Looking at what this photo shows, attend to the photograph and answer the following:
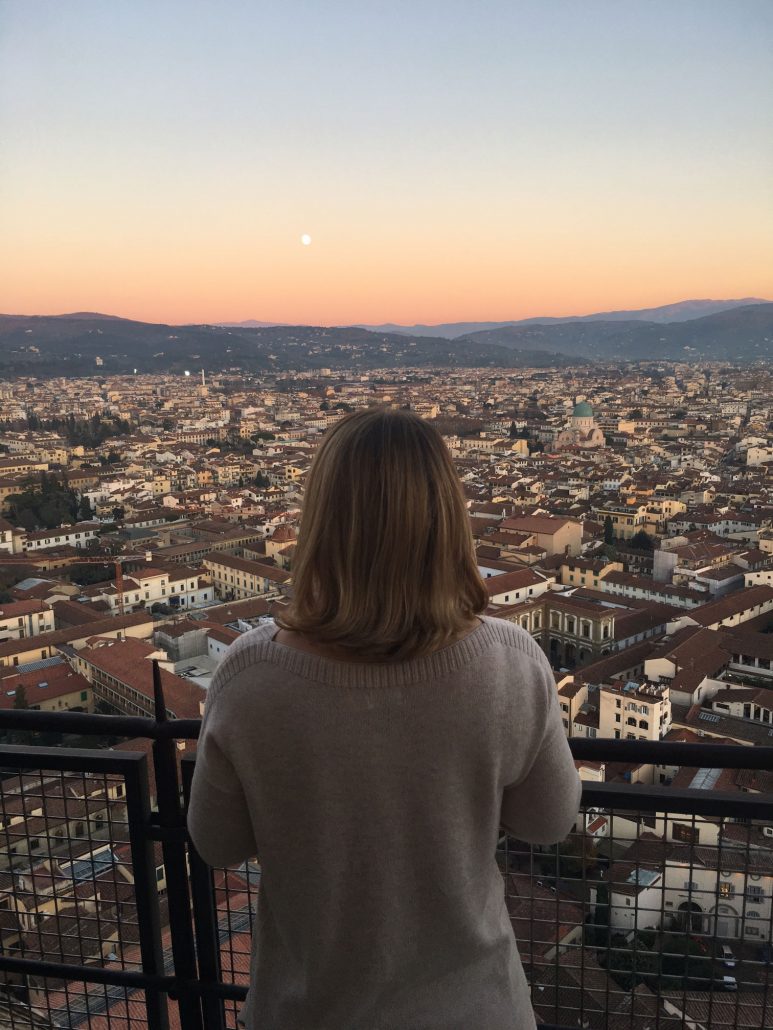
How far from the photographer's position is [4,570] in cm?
1323

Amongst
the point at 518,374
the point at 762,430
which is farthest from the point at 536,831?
the point at 518,374

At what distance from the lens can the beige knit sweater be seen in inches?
19.9

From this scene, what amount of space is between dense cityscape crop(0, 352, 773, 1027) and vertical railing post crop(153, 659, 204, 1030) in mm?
45

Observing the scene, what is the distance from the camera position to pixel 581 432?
2970cm

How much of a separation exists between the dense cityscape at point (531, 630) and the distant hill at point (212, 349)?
3216 centimetres

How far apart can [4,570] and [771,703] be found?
1086cm

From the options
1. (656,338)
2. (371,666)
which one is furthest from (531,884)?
(656,338)

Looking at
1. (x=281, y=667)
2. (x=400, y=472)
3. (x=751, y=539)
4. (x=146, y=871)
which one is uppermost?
(x=400, y=472)

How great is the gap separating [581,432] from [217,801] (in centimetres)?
3007

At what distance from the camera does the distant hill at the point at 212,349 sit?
6500 centimetres

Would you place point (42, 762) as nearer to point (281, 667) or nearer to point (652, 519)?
point (281, 667)

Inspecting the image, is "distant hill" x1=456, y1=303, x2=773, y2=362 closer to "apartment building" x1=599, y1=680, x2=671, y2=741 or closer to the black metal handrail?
"apartment building" x1=599, y1=680, x2=671, y2=741

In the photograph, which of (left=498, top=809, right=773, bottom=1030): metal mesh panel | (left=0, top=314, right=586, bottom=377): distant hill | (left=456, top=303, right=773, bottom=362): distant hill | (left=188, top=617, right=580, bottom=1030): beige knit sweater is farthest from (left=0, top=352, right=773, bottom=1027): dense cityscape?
(left=456, top=303, right=773, bottom=362): distant hill

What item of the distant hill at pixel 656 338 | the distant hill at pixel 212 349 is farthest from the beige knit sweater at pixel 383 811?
the distant hill at pixel 656 338
